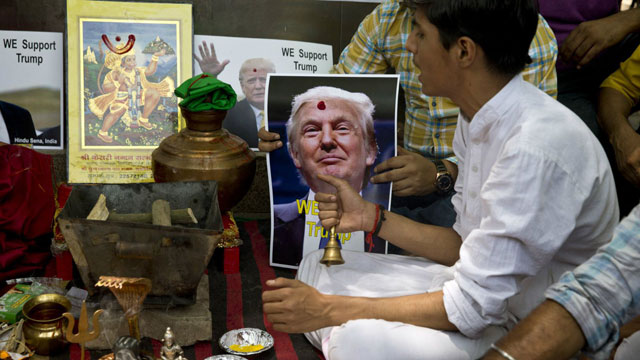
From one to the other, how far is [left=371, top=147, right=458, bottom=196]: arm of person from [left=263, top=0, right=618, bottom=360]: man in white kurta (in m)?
0.58

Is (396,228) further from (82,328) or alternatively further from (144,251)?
(82,328)

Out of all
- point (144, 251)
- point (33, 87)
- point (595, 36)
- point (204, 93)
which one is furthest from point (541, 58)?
point (33, 87)

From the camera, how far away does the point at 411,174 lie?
118 inches

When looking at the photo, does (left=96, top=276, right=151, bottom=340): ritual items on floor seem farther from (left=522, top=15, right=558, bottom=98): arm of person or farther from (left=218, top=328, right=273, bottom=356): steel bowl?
(left=522, top=15, right=558, bottom=98): arm of person

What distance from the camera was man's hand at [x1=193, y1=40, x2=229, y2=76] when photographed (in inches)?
153

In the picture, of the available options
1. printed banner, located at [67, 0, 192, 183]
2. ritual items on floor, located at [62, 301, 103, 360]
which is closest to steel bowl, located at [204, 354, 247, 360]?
ritual items on floor, located at [62, 301, 103, 360]

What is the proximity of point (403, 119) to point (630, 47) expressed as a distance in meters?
1.28

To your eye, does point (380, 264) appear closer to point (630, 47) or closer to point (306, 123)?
point (306, 123)

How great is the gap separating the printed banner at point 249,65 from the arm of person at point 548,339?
256 cm

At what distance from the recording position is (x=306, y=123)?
308cm

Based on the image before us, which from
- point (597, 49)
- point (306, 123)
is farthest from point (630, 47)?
point (306, 123)

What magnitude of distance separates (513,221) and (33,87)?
2974 mm

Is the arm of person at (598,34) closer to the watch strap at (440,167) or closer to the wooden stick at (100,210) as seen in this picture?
the watch strap at (440,167)

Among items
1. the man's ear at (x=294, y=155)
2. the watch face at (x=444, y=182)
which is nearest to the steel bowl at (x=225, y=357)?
the man's ear at (x=294, y=155)
